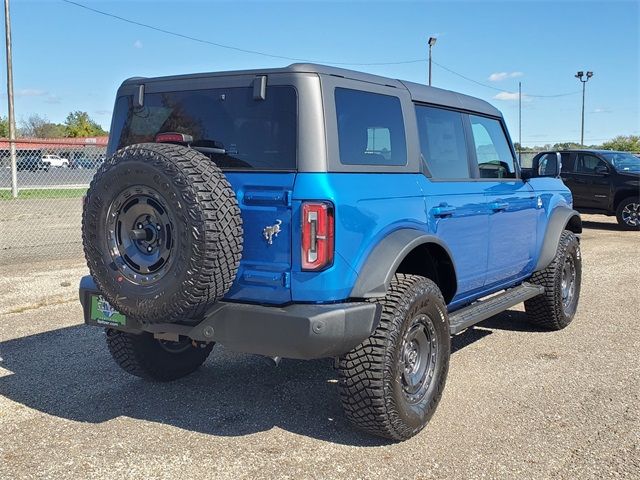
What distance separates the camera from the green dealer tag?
375cm

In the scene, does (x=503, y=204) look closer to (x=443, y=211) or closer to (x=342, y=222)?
(x=443, y=211)

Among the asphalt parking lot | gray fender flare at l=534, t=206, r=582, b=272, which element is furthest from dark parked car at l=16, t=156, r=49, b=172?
gray fender flare at l=534, t=206, r=582, b=272

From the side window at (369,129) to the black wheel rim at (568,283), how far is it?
2934 millimetres

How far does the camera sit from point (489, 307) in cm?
483

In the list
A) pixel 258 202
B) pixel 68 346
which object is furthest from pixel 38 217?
pixel 258 202

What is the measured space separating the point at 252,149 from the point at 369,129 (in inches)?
28.0

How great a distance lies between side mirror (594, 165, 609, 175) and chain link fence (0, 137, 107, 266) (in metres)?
10.4

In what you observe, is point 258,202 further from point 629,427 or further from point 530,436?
point 629,427

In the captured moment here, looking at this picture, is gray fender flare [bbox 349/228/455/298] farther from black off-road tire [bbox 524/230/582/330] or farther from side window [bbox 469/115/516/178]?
black off-road tire [bbox 524/230/582/330]

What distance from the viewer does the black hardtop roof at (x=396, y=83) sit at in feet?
11.4

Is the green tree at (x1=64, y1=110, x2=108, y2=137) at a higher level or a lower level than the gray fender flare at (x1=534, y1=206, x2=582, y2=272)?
higher

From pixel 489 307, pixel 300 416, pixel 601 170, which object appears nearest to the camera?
pixel 300 416

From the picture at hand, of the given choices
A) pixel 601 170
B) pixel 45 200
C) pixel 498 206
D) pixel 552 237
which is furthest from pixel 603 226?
pixel 45 200

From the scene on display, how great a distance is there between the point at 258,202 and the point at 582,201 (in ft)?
42.8
